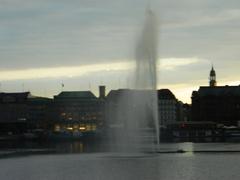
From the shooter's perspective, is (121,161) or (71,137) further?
(71,137)

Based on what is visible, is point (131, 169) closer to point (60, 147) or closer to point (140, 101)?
point (140, 101)

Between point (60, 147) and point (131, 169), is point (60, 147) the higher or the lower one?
the higher one

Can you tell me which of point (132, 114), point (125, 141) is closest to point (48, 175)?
point (132, 114)

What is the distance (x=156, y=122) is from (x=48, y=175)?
2528cm

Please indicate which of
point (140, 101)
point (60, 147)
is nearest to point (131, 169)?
point (140, 101)

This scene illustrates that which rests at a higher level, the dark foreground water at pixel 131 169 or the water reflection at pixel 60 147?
the water reflection at pixel 60 147

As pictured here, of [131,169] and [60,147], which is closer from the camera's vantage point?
[131,169]

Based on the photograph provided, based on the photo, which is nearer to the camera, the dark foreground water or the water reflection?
the dark foreground water

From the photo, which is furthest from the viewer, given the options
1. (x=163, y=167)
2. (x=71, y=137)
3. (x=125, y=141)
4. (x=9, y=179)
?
(x=71, y=137)

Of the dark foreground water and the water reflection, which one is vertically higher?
the water reflection

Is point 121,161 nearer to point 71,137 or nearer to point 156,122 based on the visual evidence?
point 156,122

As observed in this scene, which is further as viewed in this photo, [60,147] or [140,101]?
[60,147]

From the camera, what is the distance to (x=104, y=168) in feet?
182

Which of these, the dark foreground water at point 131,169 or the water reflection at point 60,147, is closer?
the dark foreground water at point 131,169
